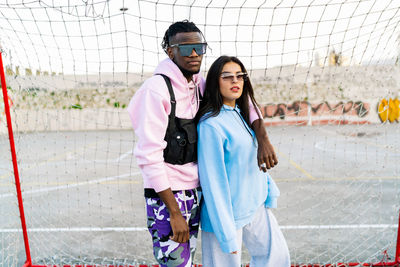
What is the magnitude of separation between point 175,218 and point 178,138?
1.31 feet

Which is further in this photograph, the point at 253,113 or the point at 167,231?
the point at 253,113

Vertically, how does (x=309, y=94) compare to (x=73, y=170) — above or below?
above

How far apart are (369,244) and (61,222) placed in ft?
12.2

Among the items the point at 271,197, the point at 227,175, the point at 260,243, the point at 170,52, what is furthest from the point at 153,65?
the point at 260,243

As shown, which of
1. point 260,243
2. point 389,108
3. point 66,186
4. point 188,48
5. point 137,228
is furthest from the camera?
point 66,186

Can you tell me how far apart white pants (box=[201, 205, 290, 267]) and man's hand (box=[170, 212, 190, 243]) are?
0.86 feet

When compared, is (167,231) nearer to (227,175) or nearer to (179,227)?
(179,227)

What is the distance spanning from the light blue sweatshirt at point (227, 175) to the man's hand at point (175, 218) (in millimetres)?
180

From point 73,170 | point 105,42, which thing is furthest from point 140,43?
point 73,170

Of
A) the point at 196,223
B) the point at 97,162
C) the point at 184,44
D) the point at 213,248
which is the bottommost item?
the point at 97,162

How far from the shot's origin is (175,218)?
5.45 feet

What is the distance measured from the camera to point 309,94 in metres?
17.9

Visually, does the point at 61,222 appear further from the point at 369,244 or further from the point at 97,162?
the point at 97,162

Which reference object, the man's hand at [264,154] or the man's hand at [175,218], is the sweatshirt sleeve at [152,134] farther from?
the man's hand at [264,154]
